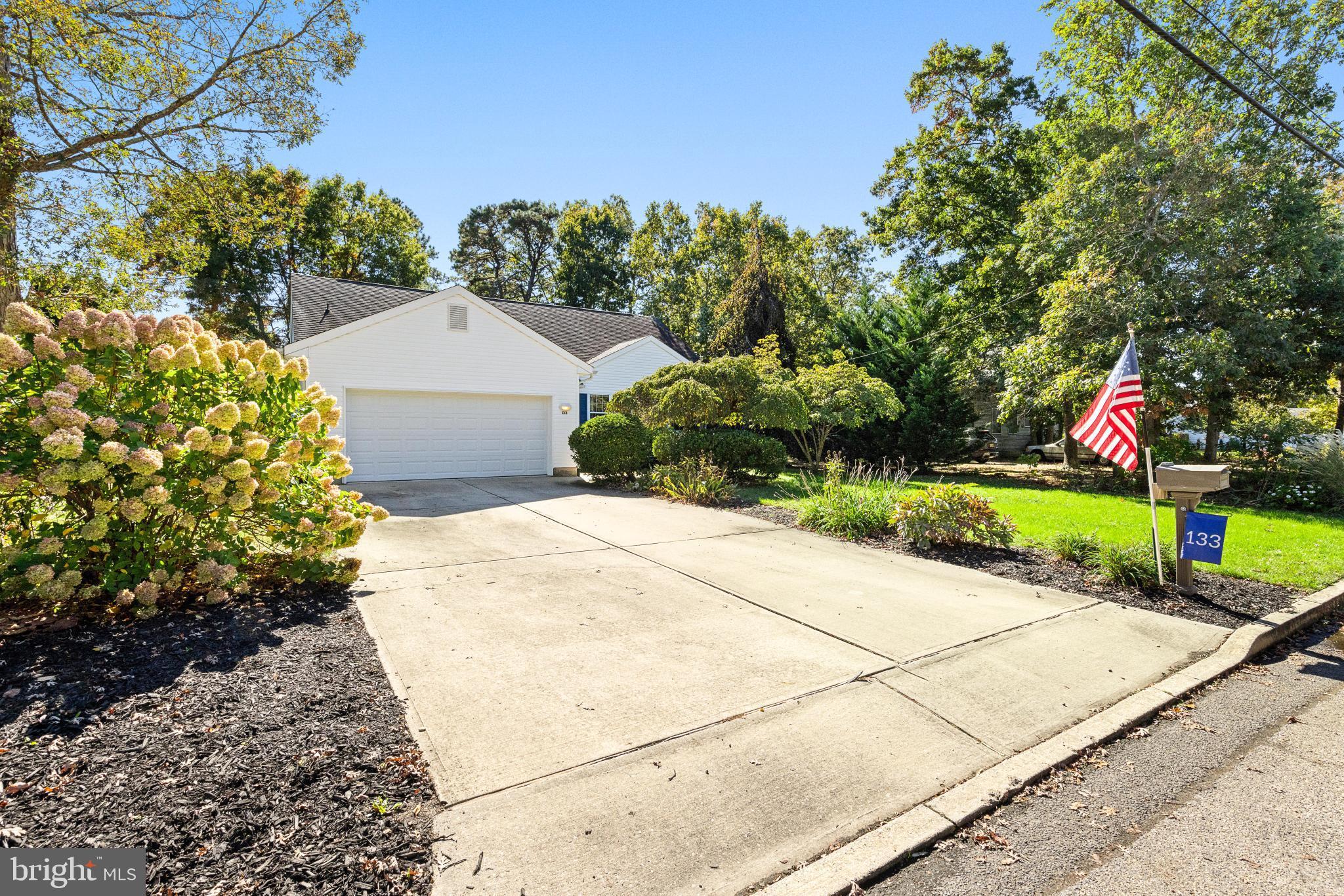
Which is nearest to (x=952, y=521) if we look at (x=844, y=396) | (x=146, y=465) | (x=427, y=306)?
(x=844, y=396)

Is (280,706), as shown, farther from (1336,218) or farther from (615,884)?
(1336,218)

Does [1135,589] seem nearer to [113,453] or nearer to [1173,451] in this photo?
[113,453]

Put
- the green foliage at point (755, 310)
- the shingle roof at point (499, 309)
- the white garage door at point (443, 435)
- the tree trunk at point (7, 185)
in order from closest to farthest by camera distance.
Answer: the tree trunk at point (7, 185) → the white garage door at point (443, 435) → the shingle roof at point (499, 309) → the green foliage at point (755, 310)

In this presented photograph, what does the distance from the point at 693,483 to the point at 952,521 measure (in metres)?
4.77

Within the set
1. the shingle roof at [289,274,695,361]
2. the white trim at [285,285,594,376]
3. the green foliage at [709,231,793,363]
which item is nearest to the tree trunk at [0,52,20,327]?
the white trim at [285,285,594,376]

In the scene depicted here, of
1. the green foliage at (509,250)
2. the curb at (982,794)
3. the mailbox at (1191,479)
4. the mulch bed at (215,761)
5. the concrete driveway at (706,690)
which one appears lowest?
the curb at (982,794)

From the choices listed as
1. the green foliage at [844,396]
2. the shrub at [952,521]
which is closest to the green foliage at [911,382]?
the green foliage at [844,396]

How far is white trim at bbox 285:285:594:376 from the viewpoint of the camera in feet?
39.4

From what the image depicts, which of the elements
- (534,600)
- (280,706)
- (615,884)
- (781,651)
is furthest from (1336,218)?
(280,706)

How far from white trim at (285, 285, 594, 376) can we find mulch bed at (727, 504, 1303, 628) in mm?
10080

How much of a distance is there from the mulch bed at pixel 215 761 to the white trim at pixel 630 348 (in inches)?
552

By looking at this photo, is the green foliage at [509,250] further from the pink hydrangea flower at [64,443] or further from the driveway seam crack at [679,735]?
the driveway seam crack at [679,735]

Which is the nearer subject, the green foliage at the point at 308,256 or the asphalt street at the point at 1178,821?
the asphalt street at the point at 1178,821

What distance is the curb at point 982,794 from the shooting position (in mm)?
2064
